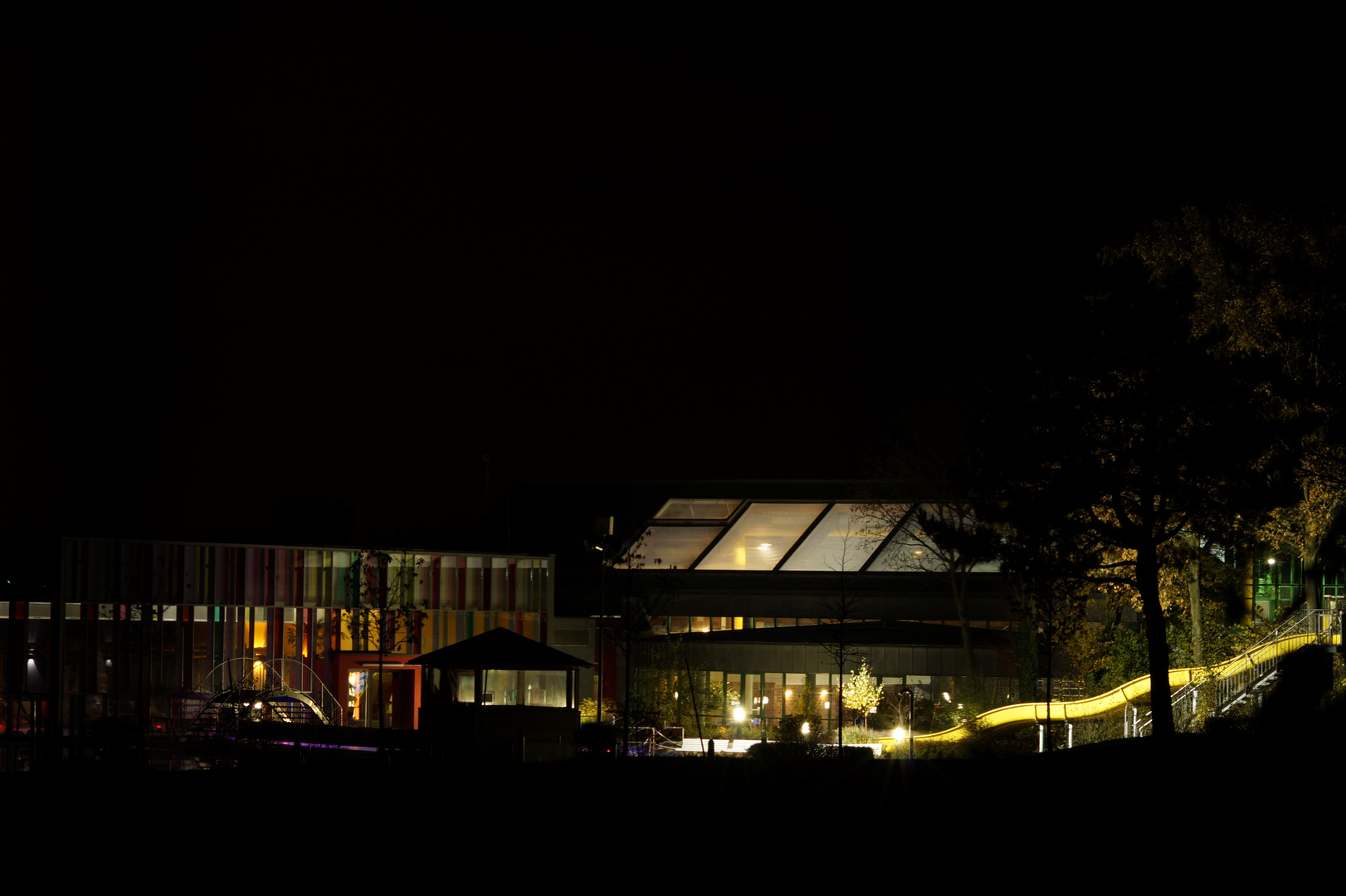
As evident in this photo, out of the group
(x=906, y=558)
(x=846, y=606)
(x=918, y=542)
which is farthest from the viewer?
(x=918, y=542)

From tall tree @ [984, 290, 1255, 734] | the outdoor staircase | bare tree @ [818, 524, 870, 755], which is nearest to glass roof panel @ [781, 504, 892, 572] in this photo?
bare tree @ [818, 524, 870, 755]

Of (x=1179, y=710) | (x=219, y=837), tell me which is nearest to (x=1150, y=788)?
(x=219, y=837)

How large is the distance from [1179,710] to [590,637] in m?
20.5

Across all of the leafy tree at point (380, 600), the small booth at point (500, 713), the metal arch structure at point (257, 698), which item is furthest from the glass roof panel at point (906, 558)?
the small booth at point (500, 713)

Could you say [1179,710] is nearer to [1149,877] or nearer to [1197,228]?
[1197,228]

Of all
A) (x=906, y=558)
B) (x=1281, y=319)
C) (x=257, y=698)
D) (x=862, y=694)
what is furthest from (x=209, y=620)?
(x=1281, y=319)

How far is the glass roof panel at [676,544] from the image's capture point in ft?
144

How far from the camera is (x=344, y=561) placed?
39.3 m

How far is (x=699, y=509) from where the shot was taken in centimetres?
4681

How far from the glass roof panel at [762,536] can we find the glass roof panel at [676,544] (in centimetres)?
58

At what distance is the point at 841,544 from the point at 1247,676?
15545 mm

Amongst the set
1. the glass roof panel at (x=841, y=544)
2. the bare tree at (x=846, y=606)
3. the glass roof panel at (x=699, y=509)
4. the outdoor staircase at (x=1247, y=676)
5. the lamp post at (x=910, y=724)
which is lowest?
the lamp post at (x=910, y=724)

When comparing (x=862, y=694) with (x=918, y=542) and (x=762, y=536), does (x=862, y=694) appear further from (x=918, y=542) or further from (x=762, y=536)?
(x=762, y=536)

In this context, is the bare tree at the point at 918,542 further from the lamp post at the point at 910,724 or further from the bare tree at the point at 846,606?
the lamp post at the point at 910,724
